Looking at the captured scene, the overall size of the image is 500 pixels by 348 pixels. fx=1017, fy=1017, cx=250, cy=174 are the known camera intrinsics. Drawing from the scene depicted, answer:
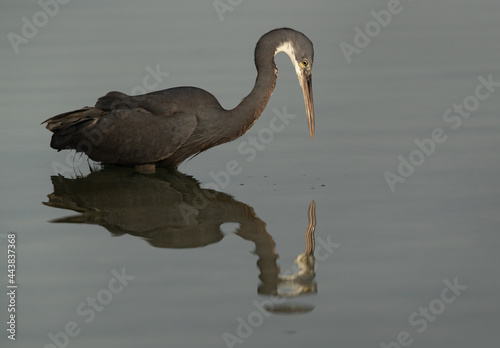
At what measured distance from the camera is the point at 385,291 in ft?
22.7

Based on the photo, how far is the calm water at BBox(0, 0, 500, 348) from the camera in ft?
21.6

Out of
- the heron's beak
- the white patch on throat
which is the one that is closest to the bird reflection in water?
the heron's beak

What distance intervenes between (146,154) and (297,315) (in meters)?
4.56

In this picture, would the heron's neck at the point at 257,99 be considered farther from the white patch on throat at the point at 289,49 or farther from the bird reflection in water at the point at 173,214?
the bird reflection in water at the point at 173,214

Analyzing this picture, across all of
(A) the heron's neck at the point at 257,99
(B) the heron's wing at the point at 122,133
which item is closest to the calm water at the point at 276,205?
(B) the heron's wing at the point at 122,133

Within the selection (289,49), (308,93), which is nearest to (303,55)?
(289,49)

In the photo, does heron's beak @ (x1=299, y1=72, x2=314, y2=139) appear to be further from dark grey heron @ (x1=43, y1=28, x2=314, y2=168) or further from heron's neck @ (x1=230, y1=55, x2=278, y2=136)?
heron's neck @ (x1=230, y1=55, x2=278, y2=136)

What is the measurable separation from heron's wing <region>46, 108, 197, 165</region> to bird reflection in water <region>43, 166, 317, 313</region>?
0.70ft

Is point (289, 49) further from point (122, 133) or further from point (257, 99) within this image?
point (122, 133)

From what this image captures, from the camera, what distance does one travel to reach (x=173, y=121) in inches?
424

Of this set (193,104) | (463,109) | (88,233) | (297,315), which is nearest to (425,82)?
(463,109)

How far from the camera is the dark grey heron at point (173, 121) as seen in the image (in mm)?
10789

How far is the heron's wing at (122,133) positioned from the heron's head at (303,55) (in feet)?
4.04

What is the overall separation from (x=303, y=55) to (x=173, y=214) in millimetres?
2693
